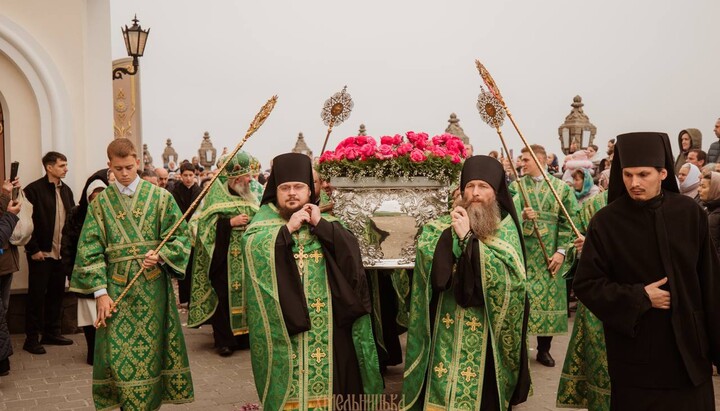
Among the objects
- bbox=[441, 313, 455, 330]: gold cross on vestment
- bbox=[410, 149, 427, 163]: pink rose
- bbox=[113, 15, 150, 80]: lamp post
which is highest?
bbox=[113, 15, 150, 80]: lamp post

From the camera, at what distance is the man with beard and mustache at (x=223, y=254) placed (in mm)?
7941

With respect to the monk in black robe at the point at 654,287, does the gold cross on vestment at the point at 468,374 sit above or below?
below

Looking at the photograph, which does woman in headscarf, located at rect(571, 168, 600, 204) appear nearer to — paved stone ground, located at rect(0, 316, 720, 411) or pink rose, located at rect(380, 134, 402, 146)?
paved stone ground, located at rect(0, 316, 720, 411)

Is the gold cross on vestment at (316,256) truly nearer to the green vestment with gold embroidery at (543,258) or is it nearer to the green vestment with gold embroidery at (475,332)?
the green vestment with gold embroidery at (475,332)

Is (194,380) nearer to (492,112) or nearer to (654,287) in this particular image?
(492,112)

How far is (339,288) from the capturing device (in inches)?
187

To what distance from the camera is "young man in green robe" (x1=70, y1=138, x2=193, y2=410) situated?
16.9 ft

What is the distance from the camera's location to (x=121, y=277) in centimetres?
524

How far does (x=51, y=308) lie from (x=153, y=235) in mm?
3936

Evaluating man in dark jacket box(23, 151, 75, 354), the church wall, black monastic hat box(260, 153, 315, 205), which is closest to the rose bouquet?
black monastic hat box(260, 153, 315, 205)

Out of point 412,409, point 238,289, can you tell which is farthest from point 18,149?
point 412,409

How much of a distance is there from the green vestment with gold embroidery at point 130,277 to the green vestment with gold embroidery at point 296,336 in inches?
29.3

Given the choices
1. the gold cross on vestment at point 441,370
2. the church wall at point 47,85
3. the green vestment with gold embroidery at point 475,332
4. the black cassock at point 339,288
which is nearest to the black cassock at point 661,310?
the green vestment with gold embroidery at point 475,332

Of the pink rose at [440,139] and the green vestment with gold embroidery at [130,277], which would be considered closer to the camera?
the green vestment with gold embroidery at [130,277]
